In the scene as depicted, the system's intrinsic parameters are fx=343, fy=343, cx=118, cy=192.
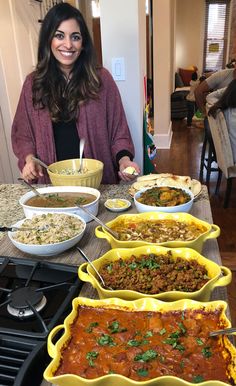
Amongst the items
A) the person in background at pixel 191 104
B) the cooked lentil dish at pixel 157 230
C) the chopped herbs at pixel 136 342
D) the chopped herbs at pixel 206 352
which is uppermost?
the cooked lentil dish at pixel 157 230

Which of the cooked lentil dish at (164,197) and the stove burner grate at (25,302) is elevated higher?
the cooked lentil dish at (164,197)

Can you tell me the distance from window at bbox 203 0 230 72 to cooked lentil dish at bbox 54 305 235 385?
9.44m

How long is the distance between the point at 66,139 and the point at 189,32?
27.4 ft

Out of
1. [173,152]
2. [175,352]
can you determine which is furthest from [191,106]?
[175,352]

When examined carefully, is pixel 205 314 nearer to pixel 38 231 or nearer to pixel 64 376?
pixel 64 376

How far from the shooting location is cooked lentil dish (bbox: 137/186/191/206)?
120 cm

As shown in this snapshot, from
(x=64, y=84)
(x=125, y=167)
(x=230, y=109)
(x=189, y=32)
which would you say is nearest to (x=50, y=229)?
(x=125, y=167)

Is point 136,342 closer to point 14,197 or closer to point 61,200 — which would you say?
point 61,200

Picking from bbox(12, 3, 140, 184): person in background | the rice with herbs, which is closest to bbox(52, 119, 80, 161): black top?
bbox(12, 3, 140, 184): person in background

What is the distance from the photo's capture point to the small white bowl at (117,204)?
129 centimetres

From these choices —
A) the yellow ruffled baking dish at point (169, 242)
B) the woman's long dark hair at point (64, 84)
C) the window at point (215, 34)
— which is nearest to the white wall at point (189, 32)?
the window at point (215, 34)

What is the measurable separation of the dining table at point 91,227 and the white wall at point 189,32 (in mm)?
8533

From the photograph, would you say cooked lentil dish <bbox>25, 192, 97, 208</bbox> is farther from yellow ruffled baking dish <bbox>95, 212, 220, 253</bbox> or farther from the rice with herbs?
yellow ruffled baking dish <bbox>95, 212, 220, 253</bbox>

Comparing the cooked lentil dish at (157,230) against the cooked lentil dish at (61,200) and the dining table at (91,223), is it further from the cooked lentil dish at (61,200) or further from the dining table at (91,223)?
the cooked lentil dish at (61,200)
